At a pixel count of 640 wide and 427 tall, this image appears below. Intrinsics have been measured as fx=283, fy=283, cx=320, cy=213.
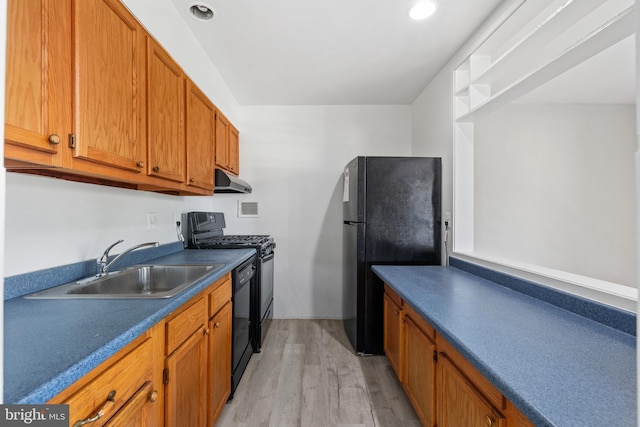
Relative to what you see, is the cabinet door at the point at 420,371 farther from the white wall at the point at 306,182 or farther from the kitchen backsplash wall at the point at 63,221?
the kitchen backsplash wall at the point at 63,221

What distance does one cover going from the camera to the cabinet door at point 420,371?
141 cm

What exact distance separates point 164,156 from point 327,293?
2.40m

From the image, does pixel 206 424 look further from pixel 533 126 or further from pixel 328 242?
pixel 533 126

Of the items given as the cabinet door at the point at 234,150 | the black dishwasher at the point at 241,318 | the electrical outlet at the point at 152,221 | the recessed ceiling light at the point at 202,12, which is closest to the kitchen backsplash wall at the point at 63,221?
the electrical outlet at the point at 152,221

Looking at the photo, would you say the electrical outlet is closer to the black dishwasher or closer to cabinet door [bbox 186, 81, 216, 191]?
cabinet door [bbox 186, 81, 216, 191]

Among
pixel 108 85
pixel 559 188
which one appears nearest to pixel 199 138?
pixel 108 85

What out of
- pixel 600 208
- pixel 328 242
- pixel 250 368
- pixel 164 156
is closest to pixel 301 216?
pixel 328 242

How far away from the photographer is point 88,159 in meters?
1.04

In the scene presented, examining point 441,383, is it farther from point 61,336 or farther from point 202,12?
point 202,12

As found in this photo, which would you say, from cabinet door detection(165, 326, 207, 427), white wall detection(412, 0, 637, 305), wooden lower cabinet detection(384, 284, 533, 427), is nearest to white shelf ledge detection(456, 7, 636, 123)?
white wall detection(412, 0, 637, 305)

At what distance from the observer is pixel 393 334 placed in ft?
6.95

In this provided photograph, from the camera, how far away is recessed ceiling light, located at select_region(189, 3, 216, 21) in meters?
1.82

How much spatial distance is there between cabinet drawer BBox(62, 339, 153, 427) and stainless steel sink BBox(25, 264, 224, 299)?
0.80 ft

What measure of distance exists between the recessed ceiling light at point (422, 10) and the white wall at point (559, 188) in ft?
3.86
